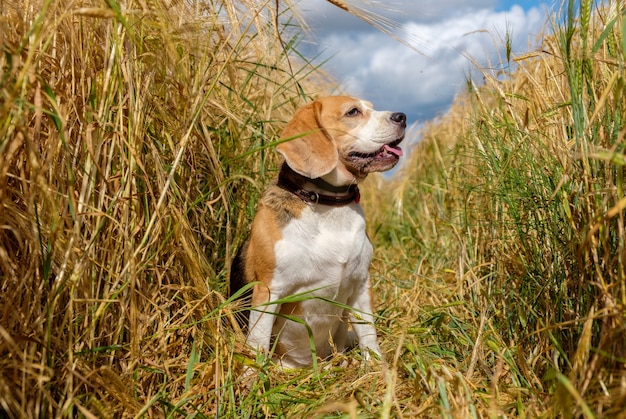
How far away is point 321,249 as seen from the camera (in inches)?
99.8

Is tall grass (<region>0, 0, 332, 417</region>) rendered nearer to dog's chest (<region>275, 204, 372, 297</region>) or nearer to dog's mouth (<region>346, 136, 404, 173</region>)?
dog's chest (<region>275, 204, 372, 297</region>)

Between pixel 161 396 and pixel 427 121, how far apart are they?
5537 millimetres

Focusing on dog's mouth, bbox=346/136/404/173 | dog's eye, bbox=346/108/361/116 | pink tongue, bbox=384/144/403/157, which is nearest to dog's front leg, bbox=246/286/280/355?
dog's mouth, bbox=346/136/404/173

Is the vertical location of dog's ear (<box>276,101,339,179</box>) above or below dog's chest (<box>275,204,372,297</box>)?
above

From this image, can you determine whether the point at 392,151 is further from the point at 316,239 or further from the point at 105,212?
the point at 105,212

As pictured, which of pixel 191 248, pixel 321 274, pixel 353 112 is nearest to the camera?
pixel 191 248

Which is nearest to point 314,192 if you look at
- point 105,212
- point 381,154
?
point 381,154

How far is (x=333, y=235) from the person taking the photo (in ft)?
8.46

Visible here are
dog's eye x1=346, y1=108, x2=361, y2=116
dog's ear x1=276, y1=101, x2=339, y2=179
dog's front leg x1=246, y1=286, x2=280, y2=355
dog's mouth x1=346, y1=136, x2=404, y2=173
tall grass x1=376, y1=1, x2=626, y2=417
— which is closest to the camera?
tall grass x1=376, y1=1, x2=626, y2=417

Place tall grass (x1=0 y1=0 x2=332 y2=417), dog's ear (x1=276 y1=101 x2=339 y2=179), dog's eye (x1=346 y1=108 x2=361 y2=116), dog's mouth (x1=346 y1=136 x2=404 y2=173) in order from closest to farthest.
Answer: tall grass (x1=0 y1=0 x2=332 y2=417), dog's ear (x1=276 y1=101 x2=339 y2=179), dog's mouth (x1=346 y1=136 x2=404 y2=173), dog's eye (x1=346 y1=108 x2=361 y2=116)

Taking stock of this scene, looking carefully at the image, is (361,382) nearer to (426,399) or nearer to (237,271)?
(426,399)

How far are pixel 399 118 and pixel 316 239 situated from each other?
79 cm

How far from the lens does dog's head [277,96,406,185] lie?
104 inches

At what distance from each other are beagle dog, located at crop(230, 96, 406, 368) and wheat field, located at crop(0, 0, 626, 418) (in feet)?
0.57
